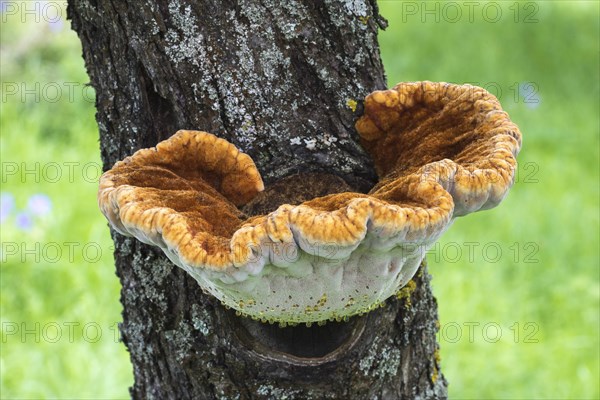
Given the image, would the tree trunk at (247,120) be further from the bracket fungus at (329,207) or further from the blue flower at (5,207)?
the blue flower at (5,207)

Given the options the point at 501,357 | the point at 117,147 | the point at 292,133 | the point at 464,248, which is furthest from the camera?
the point at 464,248

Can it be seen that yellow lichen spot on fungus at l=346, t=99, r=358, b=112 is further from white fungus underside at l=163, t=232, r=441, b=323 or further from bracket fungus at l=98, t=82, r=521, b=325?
white fungus underside at l=163, t=232, r=441, b=323

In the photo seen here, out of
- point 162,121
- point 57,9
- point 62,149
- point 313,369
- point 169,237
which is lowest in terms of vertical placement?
point 313,369

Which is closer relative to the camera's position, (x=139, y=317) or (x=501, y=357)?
(x=139, y=317)

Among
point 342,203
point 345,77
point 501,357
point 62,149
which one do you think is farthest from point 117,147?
point 62,149

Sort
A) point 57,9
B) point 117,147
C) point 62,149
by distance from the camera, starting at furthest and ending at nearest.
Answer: point 57,9, point 62,149, point 117,147

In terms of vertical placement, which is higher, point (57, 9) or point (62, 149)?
point (57, 9)

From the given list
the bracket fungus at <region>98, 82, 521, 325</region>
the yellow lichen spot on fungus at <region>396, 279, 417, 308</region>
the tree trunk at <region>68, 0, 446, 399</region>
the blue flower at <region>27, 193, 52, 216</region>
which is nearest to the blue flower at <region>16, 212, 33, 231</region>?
the blue flower at <region>27, 193, 52, 216</region>

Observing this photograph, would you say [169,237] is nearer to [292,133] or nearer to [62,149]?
[292,133]
